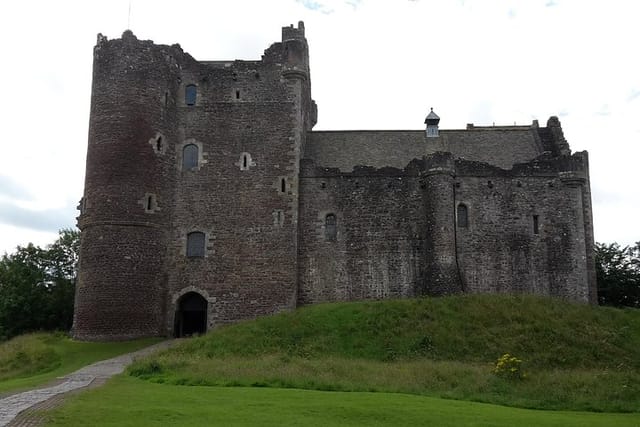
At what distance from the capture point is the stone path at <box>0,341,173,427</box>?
51.3 feet

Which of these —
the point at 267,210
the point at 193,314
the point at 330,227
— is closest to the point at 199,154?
the point at 267,210

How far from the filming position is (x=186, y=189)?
123ft

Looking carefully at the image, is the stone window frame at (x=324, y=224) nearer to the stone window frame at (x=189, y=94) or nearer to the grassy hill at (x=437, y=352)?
the grassy hill at (x=437, y=352)

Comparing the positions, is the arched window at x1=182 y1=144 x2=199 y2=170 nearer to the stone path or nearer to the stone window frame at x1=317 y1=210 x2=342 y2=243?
the stone window frame at x1=317 y1=210 x2=342 y2=243

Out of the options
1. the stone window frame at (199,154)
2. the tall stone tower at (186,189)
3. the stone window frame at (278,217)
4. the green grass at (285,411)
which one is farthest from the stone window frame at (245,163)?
the green grass at (285,411)

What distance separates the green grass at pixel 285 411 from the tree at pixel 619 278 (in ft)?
97.5

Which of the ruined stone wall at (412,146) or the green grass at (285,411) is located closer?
the green grass at (285,411)

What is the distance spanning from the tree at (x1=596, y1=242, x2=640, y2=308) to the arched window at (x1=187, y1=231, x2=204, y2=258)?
1049 inches

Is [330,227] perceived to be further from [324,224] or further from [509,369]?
[509,369]

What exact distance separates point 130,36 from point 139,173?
24.9ft

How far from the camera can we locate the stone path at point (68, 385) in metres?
15.6

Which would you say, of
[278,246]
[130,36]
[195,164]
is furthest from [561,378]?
[130,36]

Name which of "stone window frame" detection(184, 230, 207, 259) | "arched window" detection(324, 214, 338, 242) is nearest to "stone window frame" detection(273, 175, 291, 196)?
"arched window" detection(324, 214, 338, 242)

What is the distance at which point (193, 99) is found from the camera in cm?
3872
